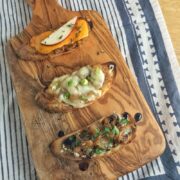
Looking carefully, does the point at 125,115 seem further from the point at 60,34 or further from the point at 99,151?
the point at 60,34

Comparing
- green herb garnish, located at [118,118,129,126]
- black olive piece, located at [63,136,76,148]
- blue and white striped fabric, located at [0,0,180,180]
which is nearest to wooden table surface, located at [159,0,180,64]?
blue and white striped fabric, located at [0,0,180,180]

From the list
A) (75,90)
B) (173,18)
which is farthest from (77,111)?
(173,18)

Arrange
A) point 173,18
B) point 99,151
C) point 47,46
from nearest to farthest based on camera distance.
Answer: point 99,151 → point 47,46 → point 173,18

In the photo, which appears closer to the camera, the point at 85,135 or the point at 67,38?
the point at 85,135

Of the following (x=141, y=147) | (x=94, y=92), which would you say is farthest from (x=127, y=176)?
(x=94, y=92)

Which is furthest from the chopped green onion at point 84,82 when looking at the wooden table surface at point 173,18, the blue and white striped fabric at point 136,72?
the wooden table surface at point 173,18

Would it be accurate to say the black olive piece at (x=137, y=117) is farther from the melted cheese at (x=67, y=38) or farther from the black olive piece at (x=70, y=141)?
the melted cheese at (x=67, y=38)
